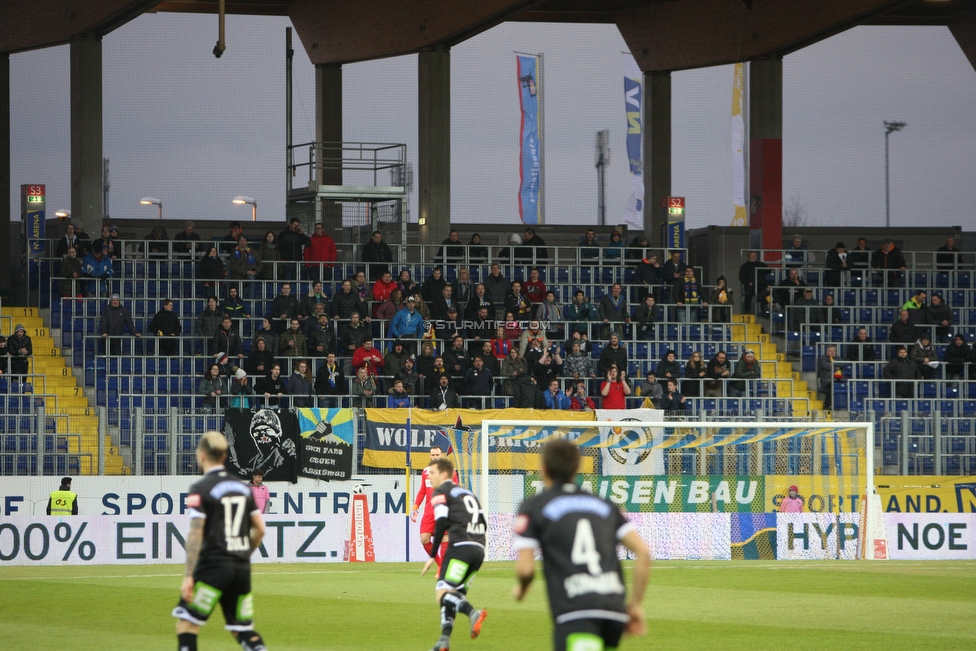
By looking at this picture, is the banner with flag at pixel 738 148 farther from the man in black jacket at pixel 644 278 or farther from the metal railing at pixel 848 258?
the man in black jacket at pixel 644 278

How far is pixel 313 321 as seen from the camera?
2761 centimetres

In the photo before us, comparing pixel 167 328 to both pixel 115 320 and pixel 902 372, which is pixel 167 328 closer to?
pixel 115 320

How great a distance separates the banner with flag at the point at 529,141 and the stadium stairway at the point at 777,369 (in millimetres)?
11812

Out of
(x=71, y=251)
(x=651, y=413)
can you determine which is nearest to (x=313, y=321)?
(x=71, y=251)

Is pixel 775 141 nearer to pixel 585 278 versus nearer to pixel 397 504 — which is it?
pixel 585 278

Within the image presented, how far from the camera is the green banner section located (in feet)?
77.7

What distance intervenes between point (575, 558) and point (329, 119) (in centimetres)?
3002

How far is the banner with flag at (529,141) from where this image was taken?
43188 mm

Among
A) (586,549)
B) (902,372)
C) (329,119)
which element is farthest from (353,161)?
(586,549)

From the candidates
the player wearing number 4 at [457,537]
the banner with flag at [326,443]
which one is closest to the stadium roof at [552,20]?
the banner with flag at [326,443]

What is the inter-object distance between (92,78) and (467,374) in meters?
12.3

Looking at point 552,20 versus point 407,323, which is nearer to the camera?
point 407,323

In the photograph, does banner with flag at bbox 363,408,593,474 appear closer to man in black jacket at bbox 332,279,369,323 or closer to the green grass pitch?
the green grass pitch

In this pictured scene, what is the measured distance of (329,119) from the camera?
117 feet
